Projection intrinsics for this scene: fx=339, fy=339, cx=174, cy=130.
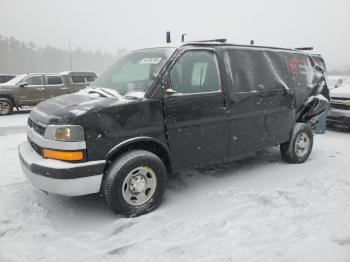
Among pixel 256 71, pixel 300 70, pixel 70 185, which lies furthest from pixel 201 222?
pixel 300 70

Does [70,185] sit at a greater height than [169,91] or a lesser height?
lesser

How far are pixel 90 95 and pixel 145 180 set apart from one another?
1236 mm

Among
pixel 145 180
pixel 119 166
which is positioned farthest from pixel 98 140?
pixel 145 180

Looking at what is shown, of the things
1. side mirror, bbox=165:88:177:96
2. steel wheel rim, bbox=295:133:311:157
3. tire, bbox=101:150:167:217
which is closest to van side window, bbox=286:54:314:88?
steel wheel rim, bbox=295:133:311:157

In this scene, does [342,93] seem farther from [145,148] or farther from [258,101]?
[145,148]

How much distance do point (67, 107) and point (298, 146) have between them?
4.14m

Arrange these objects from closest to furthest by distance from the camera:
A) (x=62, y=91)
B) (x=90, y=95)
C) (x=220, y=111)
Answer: (x=90, y=95) < (x=220, y=111) < (x=62, y=91)

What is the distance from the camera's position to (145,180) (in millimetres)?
3973

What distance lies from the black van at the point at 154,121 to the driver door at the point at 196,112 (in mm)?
13

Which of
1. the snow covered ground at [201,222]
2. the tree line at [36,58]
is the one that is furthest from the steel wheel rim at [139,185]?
the tree line at [36,58]

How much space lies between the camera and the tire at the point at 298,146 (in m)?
5.86

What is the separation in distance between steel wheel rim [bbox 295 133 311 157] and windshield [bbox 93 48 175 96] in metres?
3.07

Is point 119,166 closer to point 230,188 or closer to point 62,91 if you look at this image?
point 230,188

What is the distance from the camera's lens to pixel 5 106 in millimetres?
14367
